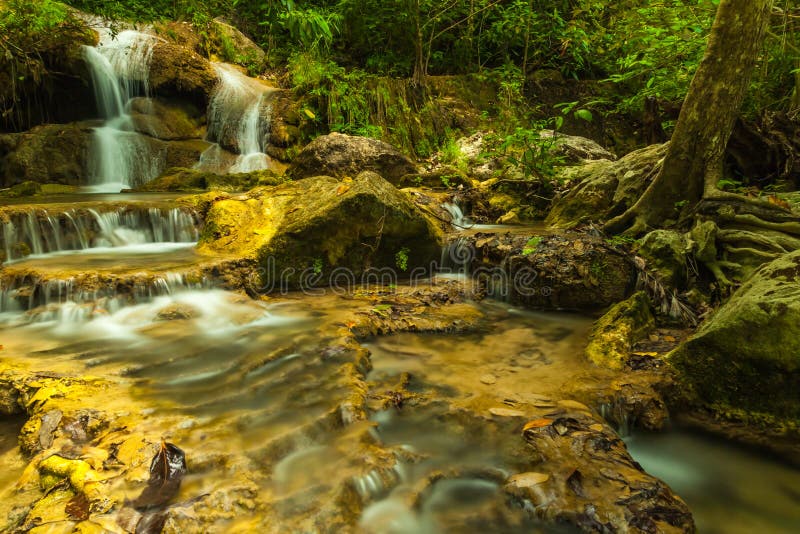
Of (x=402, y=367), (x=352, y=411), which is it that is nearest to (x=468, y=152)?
(x=402, y=367)

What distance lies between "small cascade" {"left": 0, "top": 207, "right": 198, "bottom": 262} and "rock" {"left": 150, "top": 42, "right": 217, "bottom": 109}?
6.93 meters

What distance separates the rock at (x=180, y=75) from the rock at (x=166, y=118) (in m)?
0.25

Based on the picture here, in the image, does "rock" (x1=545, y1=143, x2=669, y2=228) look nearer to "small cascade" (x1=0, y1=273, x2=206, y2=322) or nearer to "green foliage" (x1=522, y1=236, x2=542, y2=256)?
"green foliage" (x1=522, y1=236, x2=542, y2=256)

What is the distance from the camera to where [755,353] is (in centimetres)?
255

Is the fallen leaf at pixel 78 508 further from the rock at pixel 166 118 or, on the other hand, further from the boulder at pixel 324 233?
the rock at pixel 166 118

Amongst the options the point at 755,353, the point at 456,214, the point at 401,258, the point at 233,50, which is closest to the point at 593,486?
the point at 755,353

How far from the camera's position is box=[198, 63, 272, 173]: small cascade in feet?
34.6

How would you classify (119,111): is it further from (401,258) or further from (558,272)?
(558,272)

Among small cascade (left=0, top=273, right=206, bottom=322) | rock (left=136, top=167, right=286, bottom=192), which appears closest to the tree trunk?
small cascade (left=0, top=273, right=206, bottom=322)

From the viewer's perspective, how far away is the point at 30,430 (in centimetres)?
224

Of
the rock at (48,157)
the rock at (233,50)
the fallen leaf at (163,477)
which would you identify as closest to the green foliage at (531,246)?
the fallen leaf at (163,477)

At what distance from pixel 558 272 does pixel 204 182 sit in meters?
7.18

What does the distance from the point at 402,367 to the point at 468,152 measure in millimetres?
8357

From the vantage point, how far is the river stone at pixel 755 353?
2.47 metres
